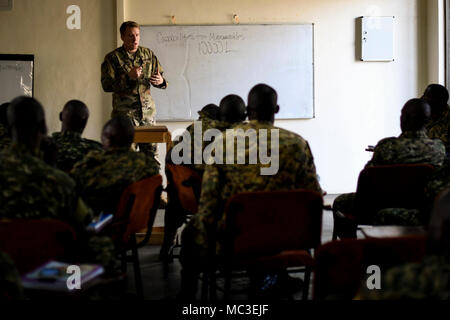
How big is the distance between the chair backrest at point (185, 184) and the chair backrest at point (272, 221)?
115 centimetres

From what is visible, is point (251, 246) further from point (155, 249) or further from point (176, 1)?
point (176, 1)

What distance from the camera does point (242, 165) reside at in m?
2.68

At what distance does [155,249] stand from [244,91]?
334cm

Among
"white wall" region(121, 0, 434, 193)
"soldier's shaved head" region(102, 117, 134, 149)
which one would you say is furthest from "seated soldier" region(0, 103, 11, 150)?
"white wall" region(121, 0, 434, 193)

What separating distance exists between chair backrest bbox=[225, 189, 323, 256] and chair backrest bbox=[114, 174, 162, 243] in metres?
0.61

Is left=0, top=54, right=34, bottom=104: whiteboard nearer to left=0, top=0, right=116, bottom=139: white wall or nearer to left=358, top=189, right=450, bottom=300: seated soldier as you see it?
left=0, top=0, right=116, bottom=139: white wall

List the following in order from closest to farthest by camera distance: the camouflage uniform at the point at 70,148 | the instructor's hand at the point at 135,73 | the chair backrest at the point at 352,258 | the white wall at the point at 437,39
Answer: the chair backrest at the point at 352,258
the camouflage uniform at the point at 70,148
the instructor's hand at the point at 135,73
the white wall at the point at 437,39

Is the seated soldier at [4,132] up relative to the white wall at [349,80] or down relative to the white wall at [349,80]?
down

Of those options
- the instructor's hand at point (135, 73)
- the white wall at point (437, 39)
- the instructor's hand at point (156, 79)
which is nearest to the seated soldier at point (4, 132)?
the instructor's hand at point (135, 73)

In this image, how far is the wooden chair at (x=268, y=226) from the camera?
92.8 inches

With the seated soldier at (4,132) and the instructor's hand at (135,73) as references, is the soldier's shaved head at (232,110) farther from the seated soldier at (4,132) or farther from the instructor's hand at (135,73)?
the instructor's hand at (135,73)

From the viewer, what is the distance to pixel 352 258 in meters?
1.59

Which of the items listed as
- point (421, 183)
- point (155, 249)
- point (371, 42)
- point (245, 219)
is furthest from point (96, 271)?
point (371, 42)

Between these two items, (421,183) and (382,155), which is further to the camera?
(382,155)
